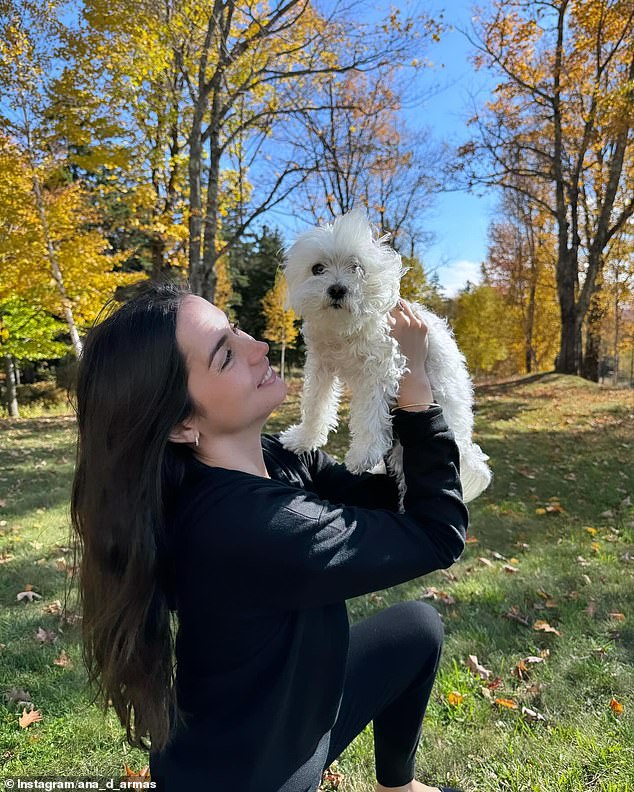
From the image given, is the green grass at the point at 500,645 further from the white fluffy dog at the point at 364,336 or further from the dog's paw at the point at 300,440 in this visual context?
the dog's paw at the point at 300,440

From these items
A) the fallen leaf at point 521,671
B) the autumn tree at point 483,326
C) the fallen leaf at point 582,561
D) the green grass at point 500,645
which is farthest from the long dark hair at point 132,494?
the autumn tree at point 483,326

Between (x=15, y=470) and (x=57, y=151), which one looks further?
(x=57, y=151)

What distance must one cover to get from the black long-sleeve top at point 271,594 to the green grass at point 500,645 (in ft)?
3.99

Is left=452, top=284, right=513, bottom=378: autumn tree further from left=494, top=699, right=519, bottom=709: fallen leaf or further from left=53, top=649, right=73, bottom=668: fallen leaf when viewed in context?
left=53, top=649, right=73, bottom=668: fallen leaf

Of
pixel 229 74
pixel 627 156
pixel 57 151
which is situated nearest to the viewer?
pixel 229 74

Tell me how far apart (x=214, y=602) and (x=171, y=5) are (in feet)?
34.4

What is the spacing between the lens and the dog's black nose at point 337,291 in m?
2.06

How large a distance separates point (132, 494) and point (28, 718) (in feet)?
7.03

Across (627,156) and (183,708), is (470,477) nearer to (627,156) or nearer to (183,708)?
(183,708)

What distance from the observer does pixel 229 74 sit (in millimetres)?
10016

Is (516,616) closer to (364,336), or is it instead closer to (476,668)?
(476,668)

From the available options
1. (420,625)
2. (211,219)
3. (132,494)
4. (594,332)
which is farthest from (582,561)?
(594,332)

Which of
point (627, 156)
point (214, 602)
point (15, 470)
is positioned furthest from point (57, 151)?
point (627, 156)

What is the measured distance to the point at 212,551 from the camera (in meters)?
1.27
